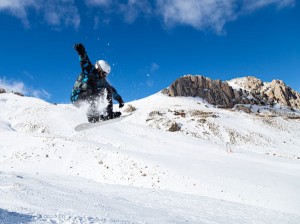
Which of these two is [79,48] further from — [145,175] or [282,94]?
[282,94]

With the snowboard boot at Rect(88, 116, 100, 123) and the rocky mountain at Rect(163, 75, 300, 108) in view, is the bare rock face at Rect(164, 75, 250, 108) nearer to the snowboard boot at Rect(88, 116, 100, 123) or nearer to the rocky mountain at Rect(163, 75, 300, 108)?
the rocky mountain at Rect(163, 75, 300, 108)

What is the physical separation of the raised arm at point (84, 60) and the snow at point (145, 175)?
1969mm

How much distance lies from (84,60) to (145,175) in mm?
12218

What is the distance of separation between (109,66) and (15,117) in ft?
160

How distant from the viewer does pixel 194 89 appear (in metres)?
93.5

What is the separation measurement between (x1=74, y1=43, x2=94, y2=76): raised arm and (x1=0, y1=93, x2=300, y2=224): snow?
197cm

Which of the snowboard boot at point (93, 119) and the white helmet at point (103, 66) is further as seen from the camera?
the snowboard boot at point (93, 119)

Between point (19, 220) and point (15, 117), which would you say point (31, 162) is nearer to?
point (19, 220)

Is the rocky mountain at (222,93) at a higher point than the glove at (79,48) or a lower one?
higher

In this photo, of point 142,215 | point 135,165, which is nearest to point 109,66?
point 142,215

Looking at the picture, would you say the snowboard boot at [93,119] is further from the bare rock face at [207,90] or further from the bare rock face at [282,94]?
the bare rock face at [282,94]

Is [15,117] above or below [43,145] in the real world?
above

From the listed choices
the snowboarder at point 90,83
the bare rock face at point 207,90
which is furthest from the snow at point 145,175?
the bare rock face at point 207,90

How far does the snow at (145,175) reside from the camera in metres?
11.0
